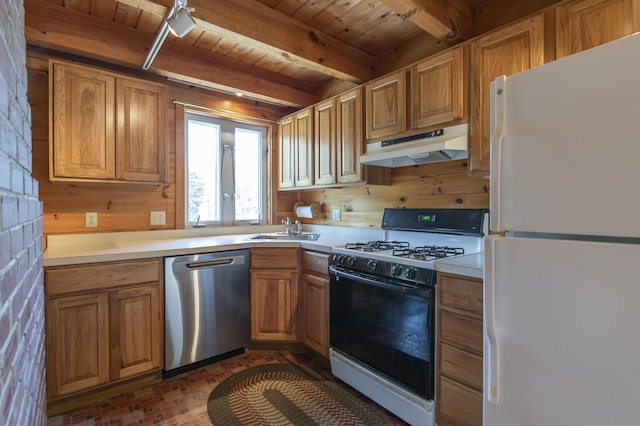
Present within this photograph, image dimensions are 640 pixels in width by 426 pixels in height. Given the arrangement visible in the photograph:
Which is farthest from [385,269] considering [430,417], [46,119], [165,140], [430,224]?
[46,119]

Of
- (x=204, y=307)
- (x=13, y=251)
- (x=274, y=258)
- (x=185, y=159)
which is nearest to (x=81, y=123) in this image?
(x=185, y=159)

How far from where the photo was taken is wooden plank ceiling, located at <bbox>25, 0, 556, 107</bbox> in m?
1.91

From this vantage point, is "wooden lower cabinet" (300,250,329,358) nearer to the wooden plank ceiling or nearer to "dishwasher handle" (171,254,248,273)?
"dishwasher handle" (171,254,248,273)

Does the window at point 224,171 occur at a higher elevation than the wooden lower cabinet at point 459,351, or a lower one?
higher

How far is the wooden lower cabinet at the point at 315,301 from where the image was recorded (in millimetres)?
2279

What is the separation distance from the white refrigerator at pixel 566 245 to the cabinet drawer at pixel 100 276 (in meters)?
1.93

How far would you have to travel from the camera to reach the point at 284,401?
1.92 m

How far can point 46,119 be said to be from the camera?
2.18 meters

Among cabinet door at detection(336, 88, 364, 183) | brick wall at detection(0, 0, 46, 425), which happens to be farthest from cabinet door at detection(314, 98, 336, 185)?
brick wall at detection(0, 0, 46, 425)

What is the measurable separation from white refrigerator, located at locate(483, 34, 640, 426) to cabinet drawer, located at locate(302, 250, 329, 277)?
51.4 inches

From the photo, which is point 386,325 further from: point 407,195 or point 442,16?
point 442,16

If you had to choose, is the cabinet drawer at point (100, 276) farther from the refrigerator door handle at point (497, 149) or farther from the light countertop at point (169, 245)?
the refrigerator door handle at point (497, 149)

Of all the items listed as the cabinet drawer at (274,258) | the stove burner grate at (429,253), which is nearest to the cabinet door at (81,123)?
the cabinet drawer at (274,258)

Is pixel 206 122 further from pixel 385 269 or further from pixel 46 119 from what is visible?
pixel 385 269
